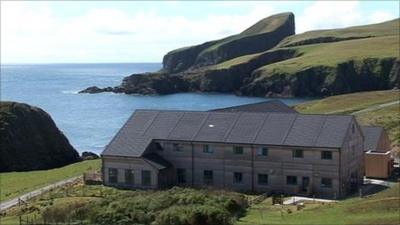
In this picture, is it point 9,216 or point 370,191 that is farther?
point 370,191

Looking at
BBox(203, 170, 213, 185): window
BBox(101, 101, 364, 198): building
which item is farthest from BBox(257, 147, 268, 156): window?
BBox(203, 170, 213, 185): window

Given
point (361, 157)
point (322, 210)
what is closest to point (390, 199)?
point (322, 210)

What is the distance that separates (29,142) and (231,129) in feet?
106

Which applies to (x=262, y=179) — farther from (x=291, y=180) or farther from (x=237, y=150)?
(x=237, y=150)

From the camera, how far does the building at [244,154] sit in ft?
171

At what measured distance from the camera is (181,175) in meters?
57.1

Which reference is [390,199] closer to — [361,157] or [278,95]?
[361,157]

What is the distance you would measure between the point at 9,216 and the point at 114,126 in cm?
8418

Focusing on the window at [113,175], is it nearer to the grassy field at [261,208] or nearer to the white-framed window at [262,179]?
the grassy field at [261,208]

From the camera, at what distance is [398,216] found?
38969mm

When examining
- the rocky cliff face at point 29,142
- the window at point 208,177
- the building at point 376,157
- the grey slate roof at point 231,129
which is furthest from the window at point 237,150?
the rocky cliff face at point 29,142

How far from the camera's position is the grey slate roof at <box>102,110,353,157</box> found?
53219mm

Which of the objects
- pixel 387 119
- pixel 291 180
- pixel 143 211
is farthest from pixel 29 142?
pixel 143 211

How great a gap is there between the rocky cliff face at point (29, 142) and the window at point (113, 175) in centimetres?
2215
